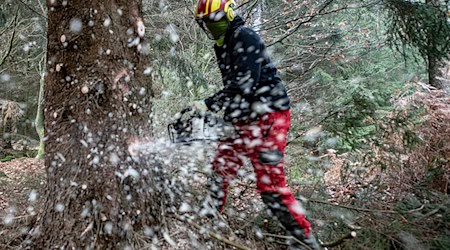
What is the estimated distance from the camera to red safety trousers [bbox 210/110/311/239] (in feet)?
9.82

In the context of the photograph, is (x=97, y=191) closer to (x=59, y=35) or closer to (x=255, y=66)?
(x=59, y=35)

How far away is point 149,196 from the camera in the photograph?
2801 millimetres

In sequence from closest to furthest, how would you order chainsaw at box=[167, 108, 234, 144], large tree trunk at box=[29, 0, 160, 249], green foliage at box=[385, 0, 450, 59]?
large tree trunk at box=[29, 0, 160, 249] < chainsaw at box=[167, 108, 234, 144] < green foliage at box=[385, 0, 450, 59]

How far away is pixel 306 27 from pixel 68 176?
7395mm

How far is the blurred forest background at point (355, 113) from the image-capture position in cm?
332

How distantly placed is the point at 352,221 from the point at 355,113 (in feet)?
6.19

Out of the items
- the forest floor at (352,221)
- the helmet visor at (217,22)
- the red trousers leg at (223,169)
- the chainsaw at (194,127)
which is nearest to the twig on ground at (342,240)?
the forest floor at (352,221)

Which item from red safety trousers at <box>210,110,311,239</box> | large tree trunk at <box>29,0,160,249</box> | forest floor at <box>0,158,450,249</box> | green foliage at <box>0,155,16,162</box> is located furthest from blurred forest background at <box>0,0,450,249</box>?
green foliage at <box>0,155,16,162</box>

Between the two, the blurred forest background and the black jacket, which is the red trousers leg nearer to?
the black jacket

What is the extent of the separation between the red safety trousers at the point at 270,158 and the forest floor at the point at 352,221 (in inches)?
8.8

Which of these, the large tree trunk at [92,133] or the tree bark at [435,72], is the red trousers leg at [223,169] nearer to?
the large tree trunk at [92,133]

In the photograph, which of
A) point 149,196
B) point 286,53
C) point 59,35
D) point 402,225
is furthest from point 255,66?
point 286,53

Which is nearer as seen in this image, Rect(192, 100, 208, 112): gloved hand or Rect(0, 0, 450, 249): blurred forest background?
Rect(192, 100, 208, 112): gloved hand

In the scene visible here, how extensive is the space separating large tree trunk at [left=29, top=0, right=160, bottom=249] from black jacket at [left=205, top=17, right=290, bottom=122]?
691mm
